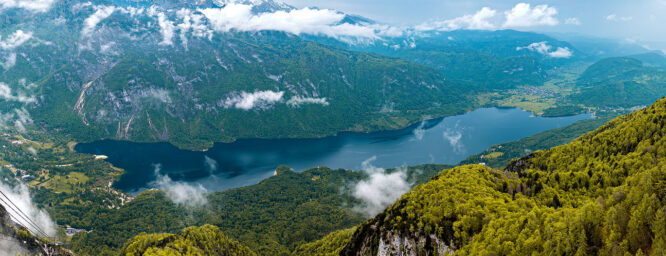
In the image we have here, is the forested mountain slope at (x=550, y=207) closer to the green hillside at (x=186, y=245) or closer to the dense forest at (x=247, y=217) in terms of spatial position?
the green hillside at (x=186, y=245)

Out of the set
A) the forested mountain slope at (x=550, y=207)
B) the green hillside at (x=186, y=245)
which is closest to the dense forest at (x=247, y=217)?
the green hillside at (x=186, y=245)

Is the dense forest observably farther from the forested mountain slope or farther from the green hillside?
the forested mountain slope

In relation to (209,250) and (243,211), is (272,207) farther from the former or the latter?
(209,250)

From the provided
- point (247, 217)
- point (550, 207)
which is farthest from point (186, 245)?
point (550, 207)

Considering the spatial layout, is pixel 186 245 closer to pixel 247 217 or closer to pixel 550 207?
pixel 247 217

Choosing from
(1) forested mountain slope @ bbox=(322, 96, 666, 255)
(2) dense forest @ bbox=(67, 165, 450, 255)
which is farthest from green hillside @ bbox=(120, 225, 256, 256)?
(1) forested mountain slope @ bbox=(322, 96, 666, 255)

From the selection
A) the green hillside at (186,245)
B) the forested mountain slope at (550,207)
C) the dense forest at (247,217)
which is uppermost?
the forested mountain slope at (550,207)

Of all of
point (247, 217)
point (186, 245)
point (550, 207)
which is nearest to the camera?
point (550, 207)

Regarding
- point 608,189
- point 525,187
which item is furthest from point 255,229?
point 608,189
